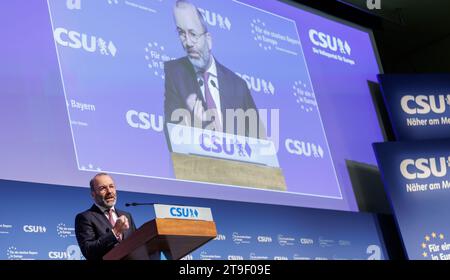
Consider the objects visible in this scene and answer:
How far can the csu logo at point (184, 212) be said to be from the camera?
1.89m

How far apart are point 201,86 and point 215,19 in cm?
50

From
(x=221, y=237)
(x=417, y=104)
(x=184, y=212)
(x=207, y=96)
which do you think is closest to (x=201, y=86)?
(x=207, y=96)

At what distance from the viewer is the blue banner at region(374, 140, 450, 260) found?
3.88 meters

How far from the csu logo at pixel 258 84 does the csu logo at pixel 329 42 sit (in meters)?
0.67

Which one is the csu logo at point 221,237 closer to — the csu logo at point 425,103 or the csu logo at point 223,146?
the csu logo at point 223,146

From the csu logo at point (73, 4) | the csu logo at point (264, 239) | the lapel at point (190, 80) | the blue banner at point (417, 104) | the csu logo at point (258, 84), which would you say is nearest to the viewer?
the csu logo at point (73, 4)

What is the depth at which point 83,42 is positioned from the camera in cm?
324

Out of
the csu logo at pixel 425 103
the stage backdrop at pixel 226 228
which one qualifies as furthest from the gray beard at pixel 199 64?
the csu logo at pixel 425 103

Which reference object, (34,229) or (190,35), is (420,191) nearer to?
(190,35)
